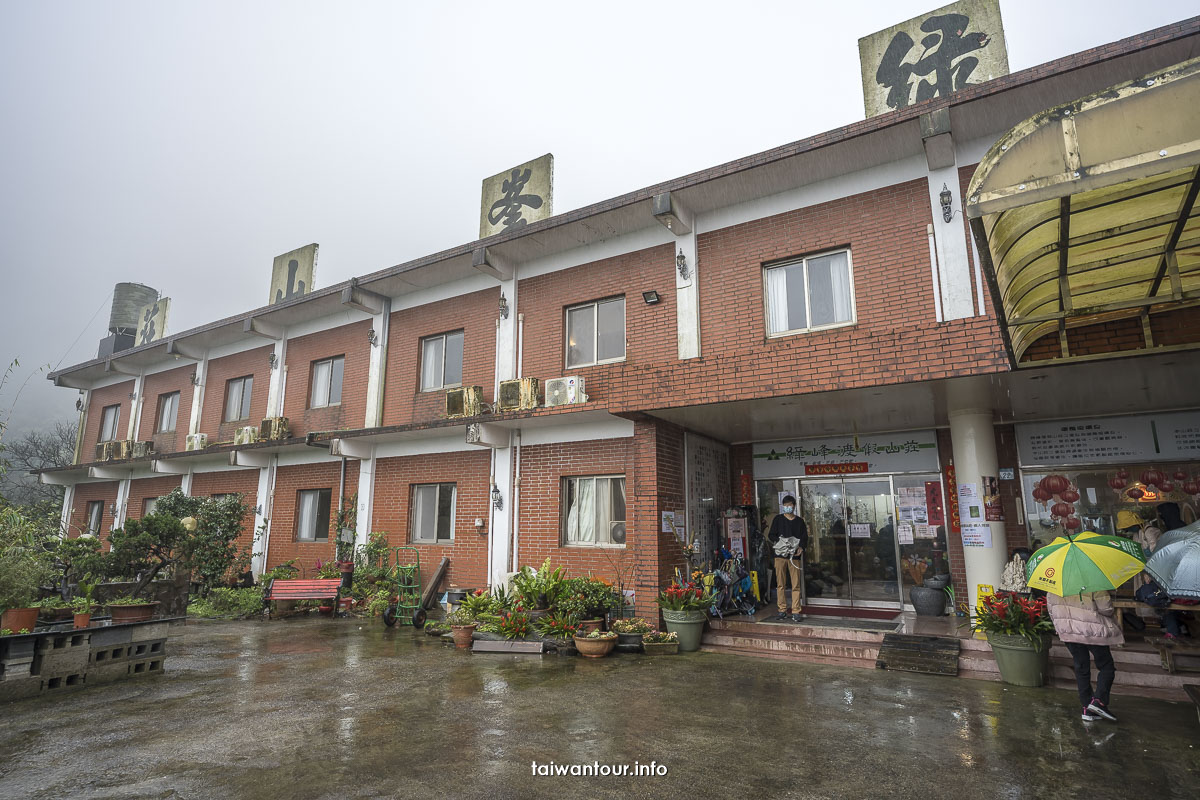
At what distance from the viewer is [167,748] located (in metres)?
4.99

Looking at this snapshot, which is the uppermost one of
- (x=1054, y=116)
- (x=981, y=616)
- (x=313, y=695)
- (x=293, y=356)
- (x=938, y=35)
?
(x=938, y=35)

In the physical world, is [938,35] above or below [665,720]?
above

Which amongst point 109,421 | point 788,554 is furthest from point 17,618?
point 109,421

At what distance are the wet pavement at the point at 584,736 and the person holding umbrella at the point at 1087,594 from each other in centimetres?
36

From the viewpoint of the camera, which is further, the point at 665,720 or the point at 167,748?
the point at 665,720

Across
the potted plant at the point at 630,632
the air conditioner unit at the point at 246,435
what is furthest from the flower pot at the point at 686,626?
the air conditioner unit at the point at 246,435

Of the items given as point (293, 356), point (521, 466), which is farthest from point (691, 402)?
point (293, 356)

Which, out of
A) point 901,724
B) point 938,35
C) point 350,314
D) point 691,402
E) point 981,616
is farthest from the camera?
point 350,314

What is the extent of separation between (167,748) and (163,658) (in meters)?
3.49

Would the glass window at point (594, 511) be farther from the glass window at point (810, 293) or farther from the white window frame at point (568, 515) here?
the glass window at point (810, 293)

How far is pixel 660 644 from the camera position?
866cm

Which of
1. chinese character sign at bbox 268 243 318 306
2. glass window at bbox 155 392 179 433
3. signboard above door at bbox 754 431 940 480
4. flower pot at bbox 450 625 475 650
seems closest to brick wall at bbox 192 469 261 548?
glass window at bbox 155 392 179 433

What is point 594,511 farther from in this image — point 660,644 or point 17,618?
point 17,618

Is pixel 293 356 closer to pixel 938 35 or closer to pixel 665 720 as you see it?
pixel 665 720
